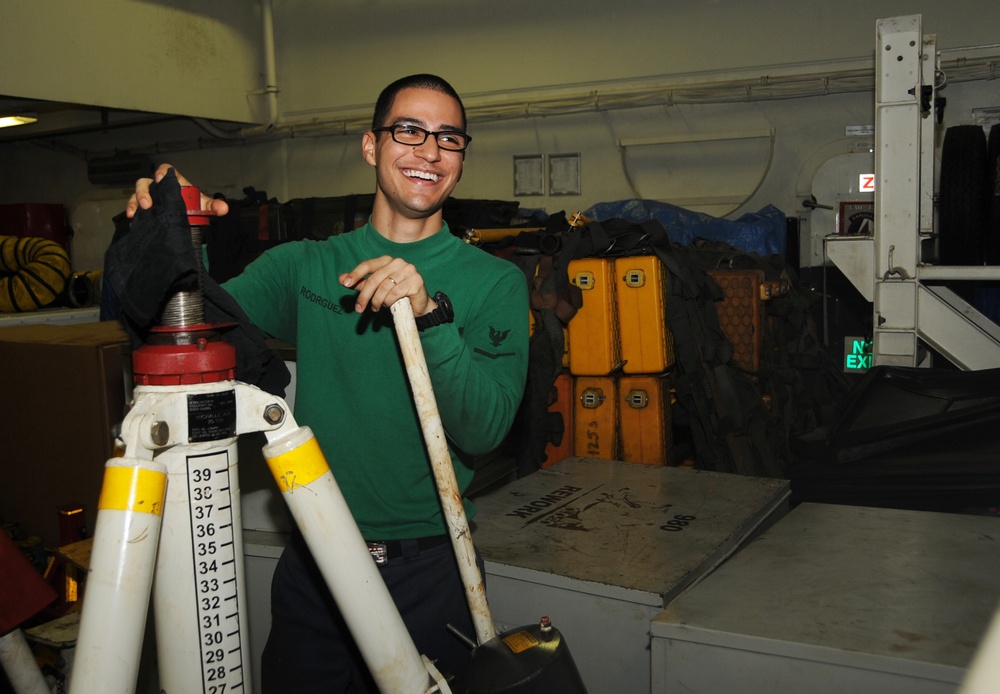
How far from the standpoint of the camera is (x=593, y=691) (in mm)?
1939

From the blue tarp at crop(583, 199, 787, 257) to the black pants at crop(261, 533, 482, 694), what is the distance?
479 centimetres

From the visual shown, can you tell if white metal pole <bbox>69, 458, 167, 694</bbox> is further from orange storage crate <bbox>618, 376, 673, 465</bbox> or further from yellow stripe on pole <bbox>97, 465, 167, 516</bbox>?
orange storage crate <bbox>618, 376, 673, 465</bbox>

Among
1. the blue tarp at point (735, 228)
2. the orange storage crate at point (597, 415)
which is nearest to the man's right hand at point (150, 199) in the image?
the orange storage crate at point (597, 415)

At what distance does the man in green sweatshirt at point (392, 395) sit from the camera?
1666 millimetres

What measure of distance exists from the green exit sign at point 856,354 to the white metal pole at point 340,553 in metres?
5.98

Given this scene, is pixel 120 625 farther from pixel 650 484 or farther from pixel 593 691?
pixel 650 484

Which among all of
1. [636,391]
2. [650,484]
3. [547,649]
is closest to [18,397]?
[650,484]

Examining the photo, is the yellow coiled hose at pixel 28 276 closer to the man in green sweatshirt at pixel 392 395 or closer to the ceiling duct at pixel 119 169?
the man in green sweatshirt at pixel 392 395

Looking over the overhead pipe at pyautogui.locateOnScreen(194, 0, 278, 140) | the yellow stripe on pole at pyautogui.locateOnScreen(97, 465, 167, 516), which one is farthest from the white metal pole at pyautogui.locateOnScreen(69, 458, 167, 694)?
the overhead pipe at pyautogui.locateOnScreen(194, 0, 278, 140)

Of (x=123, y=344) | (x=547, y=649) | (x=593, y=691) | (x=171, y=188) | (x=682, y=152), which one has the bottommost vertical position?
(x=593, y=691)

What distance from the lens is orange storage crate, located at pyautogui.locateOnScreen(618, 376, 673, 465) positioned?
4488 millimetres

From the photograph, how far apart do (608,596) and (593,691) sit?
26cm

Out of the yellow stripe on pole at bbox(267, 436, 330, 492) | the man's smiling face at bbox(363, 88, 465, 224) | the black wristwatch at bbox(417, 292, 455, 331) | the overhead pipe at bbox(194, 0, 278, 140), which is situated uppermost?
the overhead pipe at bbox(194, 0, 278, 140)

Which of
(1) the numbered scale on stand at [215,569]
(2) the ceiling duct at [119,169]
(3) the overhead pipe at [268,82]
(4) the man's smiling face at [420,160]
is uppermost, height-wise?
(3) the overhead pipe at [268,82]
